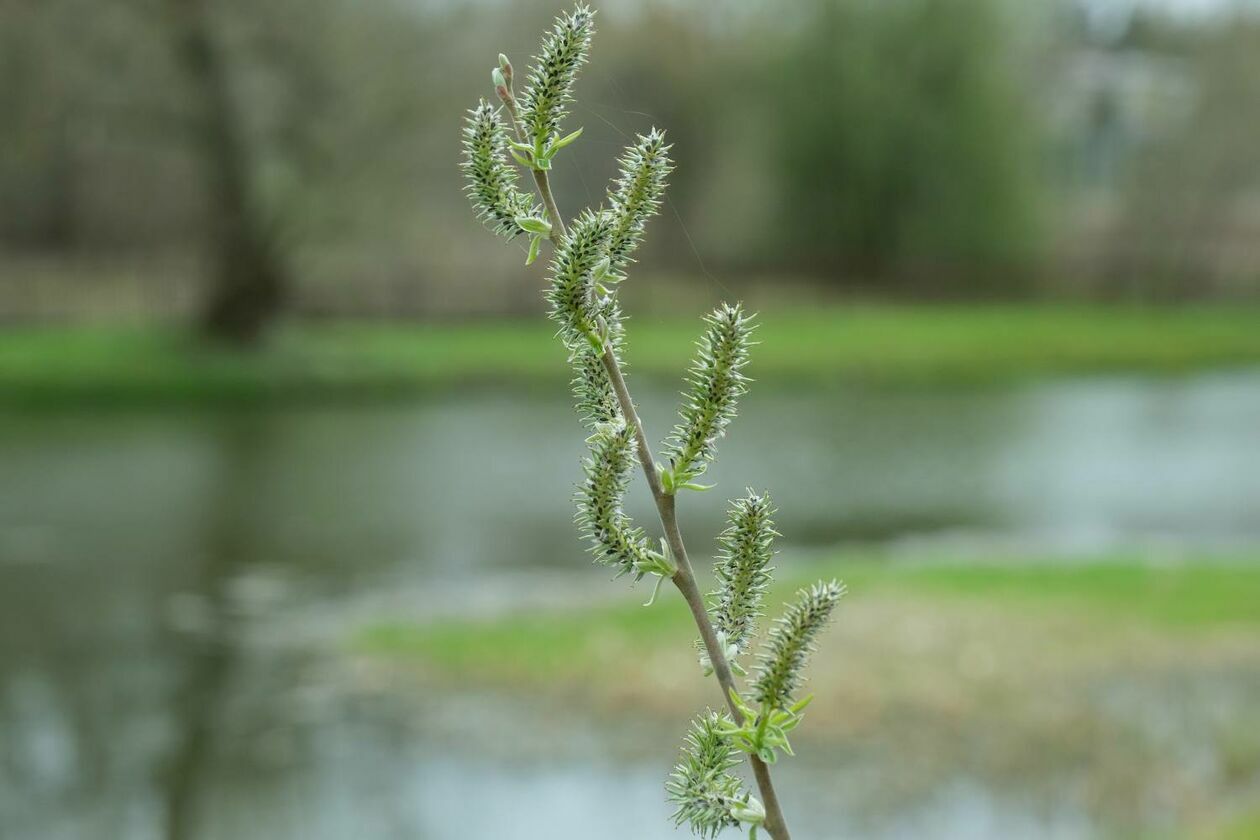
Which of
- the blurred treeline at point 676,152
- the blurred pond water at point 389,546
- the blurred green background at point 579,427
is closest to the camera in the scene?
the blurred pond water at point 389,546

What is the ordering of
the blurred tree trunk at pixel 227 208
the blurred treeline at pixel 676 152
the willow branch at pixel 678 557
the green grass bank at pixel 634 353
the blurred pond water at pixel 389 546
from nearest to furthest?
the willow branch at pixel 678 557
the blurred pond water at pixel 389 546
the blurred tree trunk at pixel 227 208
the blurred treeline at pixel 676 152
the green grass bank at pixel 634 353

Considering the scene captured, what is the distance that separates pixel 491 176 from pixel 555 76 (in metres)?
0.10

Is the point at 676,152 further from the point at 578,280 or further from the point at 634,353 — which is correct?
the point at 578,280

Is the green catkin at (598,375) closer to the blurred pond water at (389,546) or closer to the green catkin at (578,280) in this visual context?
the green catkin at (578,280)

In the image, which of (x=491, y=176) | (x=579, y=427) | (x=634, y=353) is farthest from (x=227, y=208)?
(x=491, y=176)

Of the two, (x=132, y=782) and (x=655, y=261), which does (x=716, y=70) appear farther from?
(x=132, y=782)

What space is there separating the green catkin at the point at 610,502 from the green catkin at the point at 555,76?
9.9 inches

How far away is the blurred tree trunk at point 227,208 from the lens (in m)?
29.0

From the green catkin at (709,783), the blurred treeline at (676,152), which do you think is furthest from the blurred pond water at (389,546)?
the green catkin at (709,783)

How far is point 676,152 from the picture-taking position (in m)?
43.2

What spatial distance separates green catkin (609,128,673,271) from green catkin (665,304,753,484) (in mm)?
98

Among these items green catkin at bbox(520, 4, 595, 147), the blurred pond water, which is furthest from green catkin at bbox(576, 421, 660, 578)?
the blurred pond water

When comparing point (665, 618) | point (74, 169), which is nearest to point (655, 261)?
point (74, 169)

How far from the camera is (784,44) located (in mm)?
44625
